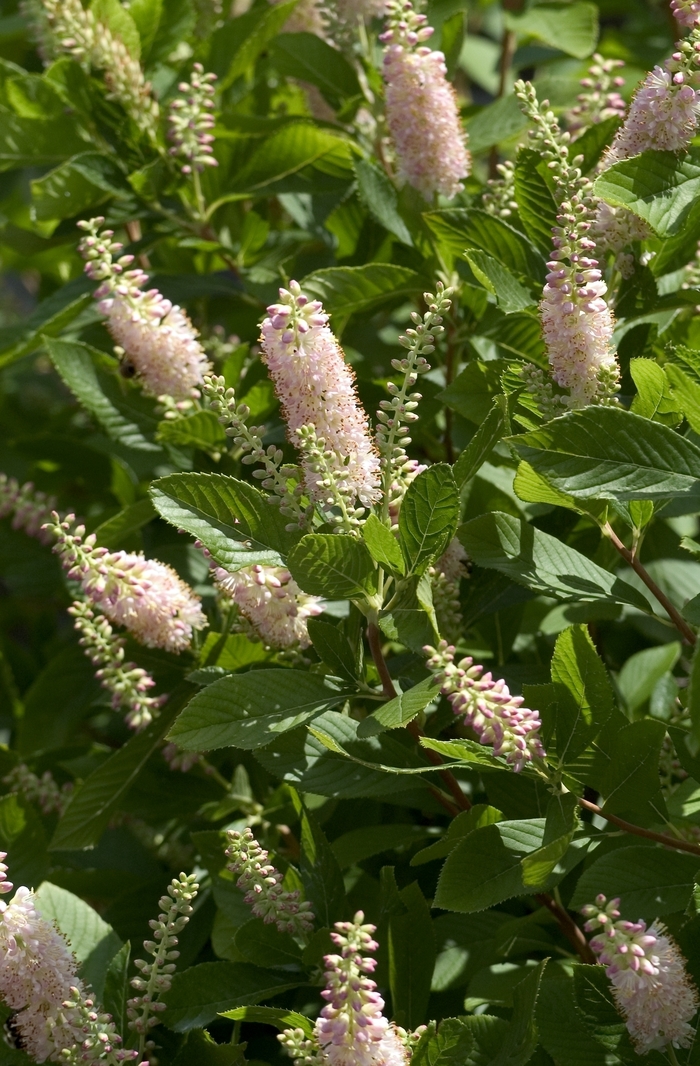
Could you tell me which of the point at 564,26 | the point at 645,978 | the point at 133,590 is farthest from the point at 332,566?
the point at 564,26

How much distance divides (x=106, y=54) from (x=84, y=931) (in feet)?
3.41

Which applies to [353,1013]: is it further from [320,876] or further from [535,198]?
[535,198]

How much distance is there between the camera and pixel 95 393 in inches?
48.9

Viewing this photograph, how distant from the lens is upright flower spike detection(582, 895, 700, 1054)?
0.75 metres

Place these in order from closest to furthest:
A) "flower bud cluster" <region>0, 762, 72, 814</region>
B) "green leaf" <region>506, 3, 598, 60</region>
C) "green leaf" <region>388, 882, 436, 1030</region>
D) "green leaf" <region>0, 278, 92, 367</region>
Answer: "green leaf" <region>388, 882, 436, 1030</region>, "flower bud cluster" <region>0, 762, 72, 814</region>, "green leaf" <region>0, 278, 92, 367</region>, "green leaf" <region>506, 3, 598, 60</region>

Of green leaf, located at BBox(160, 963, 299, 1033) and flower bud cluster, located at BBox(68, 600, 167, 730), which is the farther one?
flower bud cluster, located at BBox(68, 600, 167, 730)

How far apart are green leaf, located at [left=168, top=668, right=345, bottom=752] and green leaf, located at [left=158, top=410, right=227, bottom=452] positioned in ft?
1.08

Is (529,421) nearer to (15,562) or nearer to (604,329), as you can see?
(604,329)

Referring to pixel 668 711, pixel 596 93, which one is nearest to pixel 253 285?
pixel 596 93

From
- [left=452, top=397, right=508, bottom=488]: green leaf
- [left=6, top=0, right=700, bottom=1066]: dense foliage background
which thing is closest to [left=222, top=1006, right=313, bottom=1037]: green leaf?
[left=6, top=0, right=700, bottom=1066]: dense foliage background

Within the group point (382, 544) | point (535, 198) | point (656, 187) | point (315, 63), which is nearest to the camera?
point (382, 544)

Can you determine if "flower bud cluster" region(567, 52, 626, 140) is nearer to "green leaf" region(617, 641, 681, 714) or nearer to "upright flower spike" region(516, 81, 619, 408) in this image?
"upright flower spike" region(516, 81, 619, 408)

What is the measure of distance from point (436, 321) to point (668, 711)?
549 mm

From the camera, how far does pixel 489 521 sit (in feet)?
3.18
